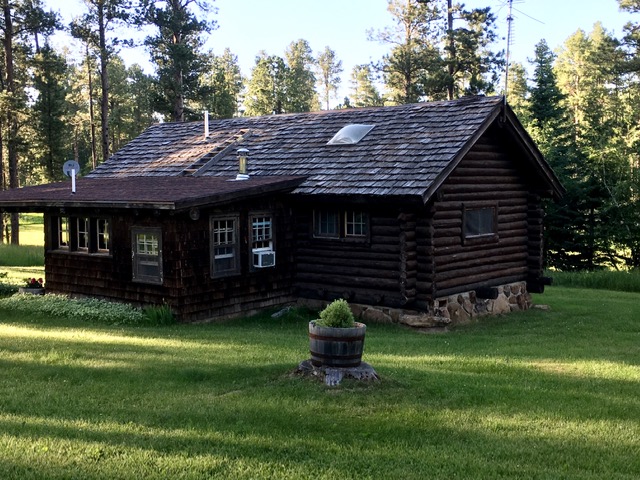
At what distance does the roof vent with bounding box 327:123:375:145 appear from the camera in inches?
754

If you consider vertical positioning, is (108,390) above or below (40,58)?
below

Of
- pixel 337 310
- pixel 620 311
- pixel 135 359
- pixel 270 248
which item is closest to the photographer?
pixel 337 310

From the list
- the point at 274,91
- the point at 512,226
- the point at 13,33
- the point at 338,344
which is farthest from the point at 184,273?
the point at 274,91

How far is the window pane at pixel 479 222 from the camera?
17.8 metres

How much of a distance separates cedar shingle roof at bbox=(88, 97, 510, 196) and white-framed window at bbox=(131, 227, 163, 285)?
375cm

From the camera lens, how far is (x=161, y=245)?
627 inches

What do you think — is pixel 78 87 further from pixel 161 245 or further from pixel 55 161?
pixel 161 245

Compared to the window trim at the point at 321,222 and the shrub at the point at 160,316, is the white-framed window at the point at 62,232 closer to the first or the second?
the shrub at the point at 160,316

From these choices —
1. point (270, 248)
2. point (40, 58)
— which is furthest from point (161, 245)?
point (40, 58)

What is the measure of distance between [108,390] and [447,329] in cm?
927

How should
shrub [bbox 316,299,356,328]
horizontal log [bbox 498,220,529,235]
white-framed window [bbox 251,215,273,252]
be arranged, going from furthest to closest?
horizontal log [bbox 498,220,529,235] < white-framed window [bbox 251,215,273,252] < shrub [bbox 316,299,356,328]

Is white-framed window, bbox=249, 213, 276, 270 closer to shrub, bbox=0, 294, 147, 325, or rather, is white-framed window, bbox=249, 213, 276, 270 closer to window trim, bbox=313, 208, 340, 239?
window trim, bbox=313, 208, 340, 239

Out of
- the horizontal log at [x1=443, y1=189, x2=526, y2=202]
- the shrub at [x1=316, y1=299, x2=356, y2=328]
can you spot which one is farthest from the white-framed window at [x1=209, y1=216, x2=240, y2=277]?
the shrub at [x1=316, y1=299, x2=356, y2=328]

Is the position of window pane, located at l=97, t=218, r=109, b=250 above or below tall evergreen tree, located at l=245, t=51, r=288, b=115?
below
